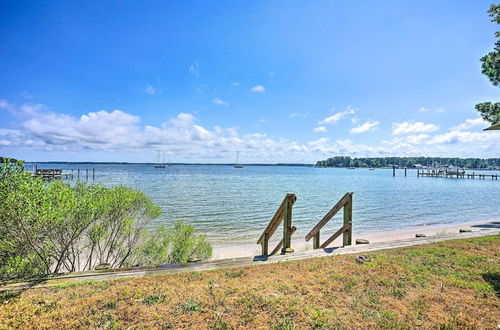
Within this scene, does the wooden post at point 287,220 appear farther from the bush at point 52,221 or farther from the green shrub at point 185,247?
the bush at point 52,221

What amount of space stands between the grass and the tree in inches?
502

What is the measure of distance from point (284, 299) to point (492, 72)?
16650mm

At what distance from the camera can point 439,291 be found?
157 inches

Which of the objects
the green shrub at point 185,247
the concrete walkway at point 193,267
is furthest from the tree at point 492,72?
the green shrub at point 185,247

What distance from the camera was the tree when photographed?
12052mm

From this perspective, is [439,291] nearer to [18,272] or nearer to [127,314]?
[127,314]

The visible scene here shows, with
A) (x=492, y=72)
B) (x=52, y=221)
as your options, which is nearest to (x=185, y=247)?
(x=52, y=221)

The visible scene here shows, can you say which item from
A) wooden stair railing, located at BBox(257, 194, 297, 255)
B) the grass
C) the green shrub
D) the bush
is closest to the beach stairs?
wooden stair railing, located at BBox(257, 194, 297, 255)

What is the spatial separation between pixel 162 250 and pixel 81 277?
12.5 ft

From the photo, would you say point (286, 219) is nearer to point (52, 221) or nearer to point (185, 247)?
point (185, 247)

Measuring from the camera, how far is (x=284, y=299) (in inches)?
147

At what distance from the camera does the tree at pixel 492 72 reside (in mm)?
12052

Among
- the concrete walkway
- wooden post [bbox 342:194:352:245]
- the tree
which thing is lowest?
the concrete walkway

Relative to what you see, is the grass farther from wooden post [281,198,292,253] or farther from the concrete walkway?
wooden post [281,198,292,253]
